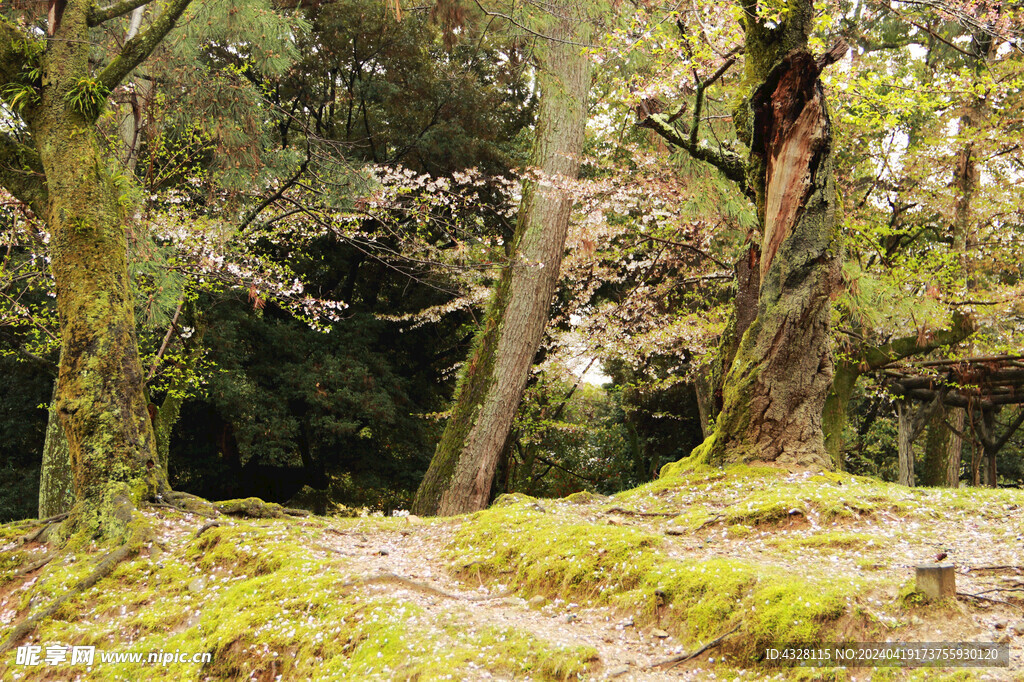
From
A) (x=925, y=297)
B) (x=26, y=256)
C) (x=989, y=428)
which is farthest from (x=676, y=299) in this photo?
(x=26, y=256)

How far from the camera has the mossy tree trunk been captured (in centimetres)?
444

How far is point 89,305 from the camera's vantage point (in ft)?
15.3

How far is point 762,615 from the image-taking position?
255cm

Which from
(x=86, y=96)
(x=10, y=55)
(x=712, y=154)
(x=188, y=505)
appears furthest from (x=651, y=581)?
(x=10, y=55)

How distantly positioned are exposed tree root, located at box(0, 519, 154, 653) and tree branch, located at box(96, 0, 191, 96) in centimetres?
353

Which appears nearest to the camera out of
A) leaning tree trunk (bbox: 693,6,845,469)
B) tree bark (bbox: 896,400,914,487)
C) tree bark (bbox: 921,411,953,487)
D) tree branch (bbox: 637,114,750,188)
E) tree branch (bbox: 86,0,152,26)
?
leaning tree trunk (bbox: 693,6,845,469)

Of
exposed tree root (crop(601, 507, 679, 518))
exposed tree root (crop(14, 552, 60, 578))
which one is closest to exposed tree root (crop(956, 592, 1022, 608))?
exposed tree root (crop(601, 507, 679, 518))

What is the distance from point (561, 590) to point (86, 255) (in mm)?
4234

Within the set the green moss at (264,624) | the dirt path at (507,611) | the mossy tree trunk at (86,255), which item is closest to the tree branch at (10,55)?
the mossy tree trunk at (86,255)

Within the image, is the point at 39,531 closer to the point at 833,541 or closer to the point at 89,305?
the point at 89,305

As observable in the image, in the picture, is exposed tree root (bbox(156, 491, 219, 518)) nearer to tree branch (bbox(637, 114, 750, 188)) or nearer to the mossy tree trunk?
the mossy tree trunk

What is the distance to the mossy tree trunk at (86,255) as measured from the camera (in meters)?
4.44

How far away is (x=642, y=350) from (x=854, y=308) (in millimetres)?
4475

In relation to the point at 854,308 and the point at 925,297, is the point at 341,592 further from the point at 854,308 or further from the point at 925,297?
the point at 925,297
